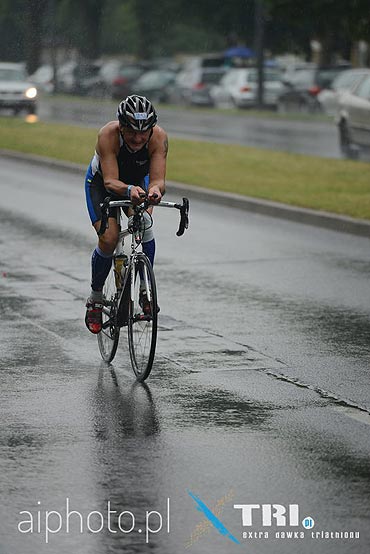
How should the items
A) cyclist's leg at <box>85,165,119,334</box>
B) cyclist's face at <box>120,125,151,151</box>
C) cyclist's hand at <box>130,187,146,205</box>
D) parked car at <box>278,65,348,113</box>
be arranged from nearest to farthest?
1. cyclist's hand at <box>130,187,146,205</box>
2. cyclist's face at <box>120,125,151,151</box>
3. cyclist's leg at <box>85,165,119,334</box>
4. parked car at <box>278,65,348,113</box>

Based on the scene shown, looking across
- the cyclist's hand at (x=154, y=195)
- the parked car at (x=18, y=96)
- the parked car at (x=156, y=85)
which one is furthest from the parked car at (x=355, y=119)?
the parked car at (x=156, y=85)

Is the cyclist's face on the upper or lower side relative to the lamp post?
upper

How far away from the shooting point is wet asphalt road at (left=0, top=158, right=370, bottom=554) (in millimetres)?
5684

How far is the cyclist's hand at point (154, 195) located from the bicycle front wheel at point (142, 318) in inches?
14.3

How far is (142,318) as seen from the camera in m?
8.33

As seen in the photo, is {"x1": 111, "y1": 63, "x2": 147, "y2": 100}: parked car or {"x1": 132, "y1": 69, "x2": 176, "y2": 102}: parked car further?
{"x1": 111, "y1": 63, "x2": 147, "y2": 100}: parked car

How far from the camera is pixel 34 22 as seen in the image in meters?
88.1

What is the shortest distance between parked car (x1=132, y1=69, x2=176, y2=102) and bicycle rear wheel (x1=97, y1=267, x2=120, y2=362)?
53.4 meters

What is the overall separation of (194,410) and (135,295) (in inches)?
43.0

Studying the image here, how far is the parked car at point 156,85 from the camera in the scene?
62562mm

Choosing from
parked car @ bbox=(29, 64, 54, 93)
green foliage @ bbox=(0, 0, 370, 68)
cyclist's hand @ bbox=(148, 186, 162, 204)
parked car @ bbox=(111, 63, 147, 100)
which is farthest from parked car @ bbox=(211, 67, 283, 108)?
cyclist's hand @ bbox=(148, 186, 162, 204)

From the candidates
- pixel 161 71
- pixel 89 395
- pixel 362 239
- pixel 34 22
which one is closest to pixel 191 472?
pixel 89 395

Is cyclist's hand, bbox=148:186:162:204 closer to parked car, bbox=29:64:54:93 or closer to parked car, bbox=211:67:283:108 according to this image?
parked car, bbox=211:67:283:108

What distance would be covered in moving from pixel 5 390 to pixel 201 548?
2995 mm
